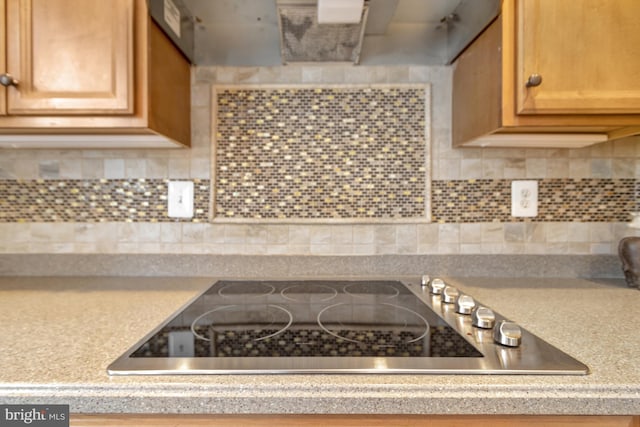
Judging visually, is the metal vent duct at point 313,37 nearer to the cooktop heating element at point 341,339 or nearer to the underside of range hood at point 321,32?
the underside of range hood at point 321,32

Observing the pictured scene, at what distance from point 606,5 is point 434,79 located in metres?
0.47

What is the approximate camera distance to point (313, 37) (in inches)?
40.2

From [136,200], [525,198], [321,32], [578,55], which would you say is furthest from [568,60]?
[136,200]

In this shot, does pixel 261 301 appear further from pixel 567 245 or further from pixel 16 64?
pixel 567 245

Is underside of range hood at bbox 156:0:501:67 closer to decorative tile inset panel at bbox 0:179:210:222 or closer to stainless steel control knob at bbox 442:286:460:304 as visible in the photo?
decorative tile inset panel at bbox 0:179:210:222

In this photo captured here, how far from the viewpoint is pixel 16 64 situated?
0.87 m

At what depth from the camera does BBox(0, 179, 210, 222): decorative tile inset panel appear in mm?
1190

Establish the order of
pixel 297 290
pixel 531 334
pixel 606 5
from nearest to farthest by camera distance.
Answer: pixel 531 334 < pixel 606 5 < pixel 297 290

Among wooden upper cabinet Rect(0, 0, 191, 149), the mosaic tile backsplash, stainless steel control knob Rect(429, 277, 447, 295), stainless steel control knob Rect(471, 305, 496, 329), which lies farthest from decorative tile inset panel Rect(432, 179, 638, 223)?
wooden upper cabinet Rect(0, 0, 191, 149)

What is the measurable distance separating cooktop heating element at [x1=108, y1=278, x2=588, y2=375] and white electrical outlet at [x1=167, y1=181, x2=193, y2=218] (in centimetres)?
36

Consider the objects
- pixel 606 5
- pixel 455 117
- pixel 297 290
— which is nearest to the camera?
pixel 606 5

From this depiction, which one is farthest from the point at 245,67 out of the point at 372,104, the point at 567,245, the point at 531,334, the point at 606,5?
the point at 567,245

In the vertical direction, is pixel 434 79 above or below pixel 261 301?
above

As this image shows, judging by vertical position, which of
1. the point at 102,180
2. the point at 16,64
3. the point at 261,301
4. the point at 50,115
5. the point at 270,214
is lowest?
the point at 261,301
